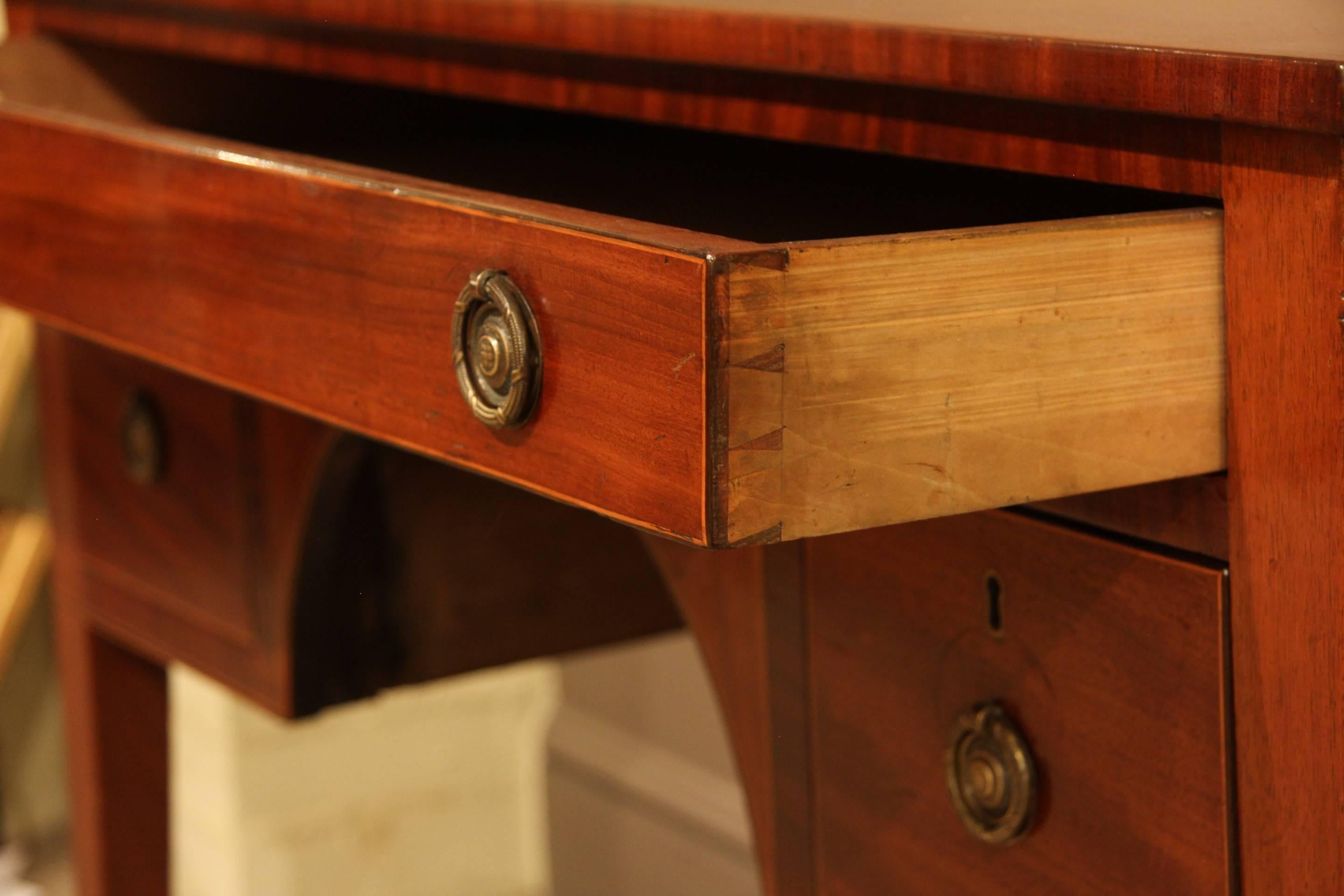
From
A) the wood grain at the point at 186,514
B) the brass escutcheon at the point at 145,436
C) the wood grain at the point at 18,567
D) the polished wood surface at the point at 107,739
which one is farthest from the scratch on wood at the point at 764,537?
the wood grain at the point at 18,567

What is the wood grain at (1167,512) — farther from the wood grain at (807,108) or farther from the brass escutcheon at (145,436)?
the brass escutcheon at (145,436)

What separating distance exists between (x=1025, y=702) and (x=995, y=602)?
4 cm

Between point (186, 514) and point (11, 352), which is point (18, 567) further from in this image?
point (186, 514)

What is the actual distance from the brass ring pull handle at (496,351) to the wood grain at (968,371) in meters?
0.10

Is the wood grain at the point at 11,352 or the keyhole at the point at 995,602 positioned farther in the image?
the wood grain at the point at 11,352

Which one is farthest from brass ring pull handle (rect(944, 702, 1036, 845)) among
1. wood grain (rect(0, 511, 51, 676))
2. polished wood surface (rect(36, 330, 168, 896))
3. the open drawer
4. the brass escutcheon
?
wood grain (rect(0, 511, 51, 676))

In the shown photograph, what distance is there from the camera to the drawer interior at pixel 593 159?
601 mm

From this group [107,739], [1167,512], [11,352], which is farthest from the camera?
[11,352]

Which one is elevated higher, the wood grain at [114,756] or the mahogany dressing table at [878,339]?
the mahogany dressing table at [878,339]

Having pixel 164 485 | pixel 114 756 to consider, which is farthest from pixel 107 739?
pixel 164 485

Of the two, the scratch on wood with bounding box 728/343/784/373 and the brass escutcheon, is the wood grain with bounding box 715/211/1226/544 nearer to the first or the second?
the scratch on wood with bounding box 728/343/784/373

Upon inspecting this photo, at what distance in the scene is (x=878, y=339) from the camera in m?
0.45

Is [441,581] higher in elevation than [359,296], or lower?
lower

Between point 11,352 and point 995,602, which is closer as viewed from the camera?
point 995,602
